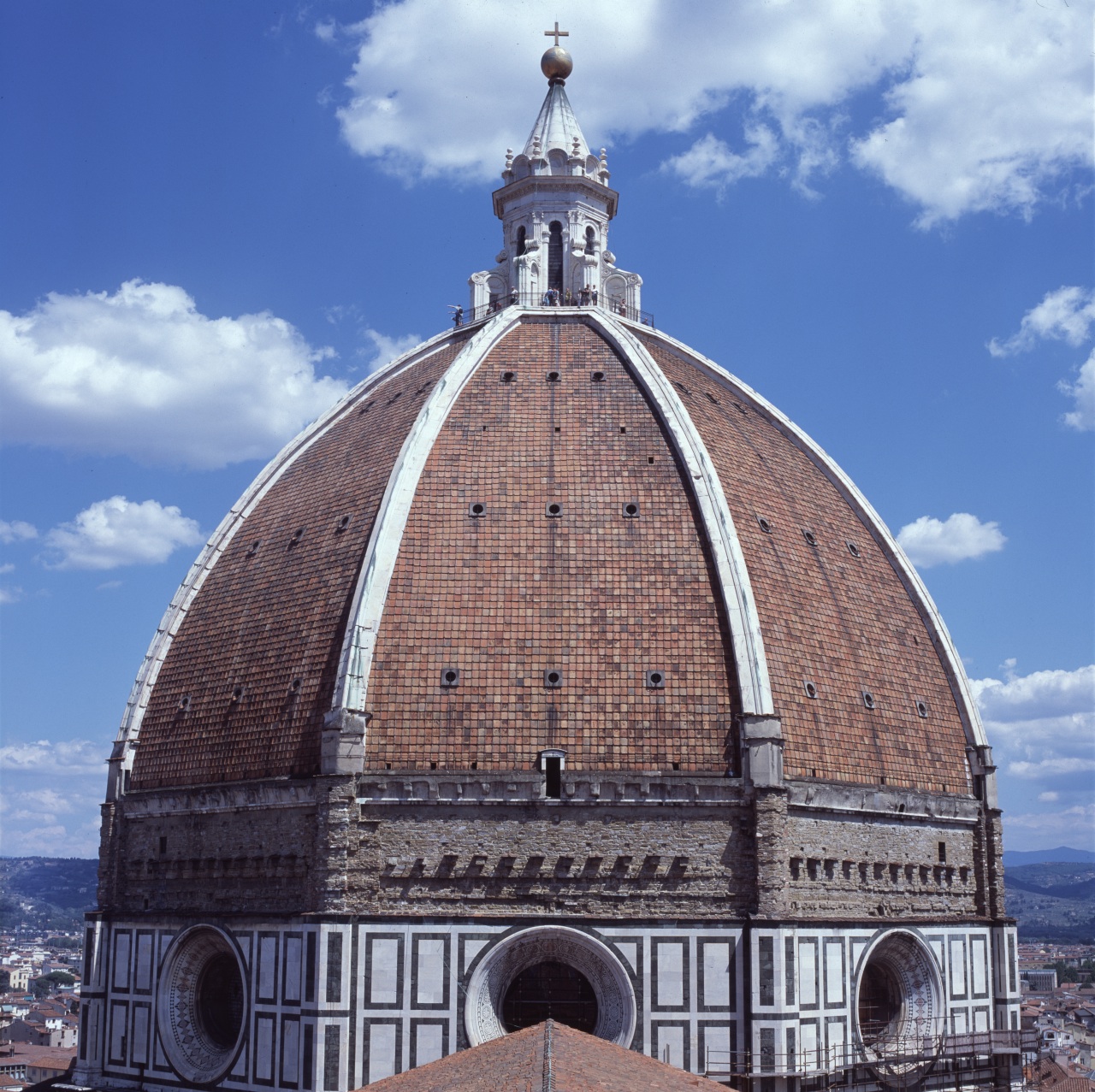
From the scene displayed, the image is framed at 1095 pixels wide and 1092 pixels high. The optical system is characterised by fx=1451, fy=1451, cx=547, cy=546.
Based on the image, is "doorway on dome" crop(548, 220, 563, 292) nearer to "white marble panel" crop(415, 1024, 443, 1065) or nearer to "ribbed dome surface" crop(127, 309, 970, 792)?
"ribbed dome surface" crop(127, 309, 970, 792)

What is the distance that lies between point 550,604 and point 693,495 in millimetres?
4028

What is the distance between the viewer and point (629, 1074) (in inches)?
888

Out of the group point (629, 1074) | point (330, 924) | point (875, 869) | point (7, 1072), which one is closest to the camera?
point (629, 1074)

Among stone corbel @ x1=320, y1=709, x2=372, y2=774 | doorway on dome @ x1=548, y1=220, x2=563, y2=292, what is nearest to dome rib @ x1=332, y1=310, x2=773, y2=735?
stone corbel @ x1=320, y1=709, x2=372, y2=774

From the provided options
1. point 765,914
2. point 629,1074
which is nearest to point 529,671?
point 765,914

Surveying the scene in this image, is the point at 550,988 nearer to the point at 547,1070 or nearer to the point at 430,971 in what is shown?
the point at 430,971

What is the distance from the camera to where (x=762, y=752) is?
1067 inches

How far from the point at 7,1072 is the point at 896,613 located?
56.9 m

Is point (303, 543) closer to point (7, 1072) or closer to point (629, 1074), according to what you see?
point (629, 1074)

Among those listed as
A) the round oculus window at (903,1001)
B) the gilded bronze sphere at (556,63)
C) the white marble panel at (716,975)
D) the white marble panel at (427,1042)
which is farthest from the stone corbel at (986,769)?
the gilded bronze sphere at (556,63)

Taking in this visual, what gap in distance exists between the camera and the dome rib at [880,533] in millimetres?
33719

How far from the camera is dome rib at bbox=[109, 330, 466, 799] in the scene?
3262cm

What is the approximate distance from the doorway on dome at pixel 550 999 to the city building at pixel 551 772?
6 centimetres

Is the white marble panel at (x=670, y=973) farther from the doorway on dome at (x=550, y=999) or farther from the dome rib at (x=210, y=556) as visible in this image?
the dome rib at (x=210, y=556)
